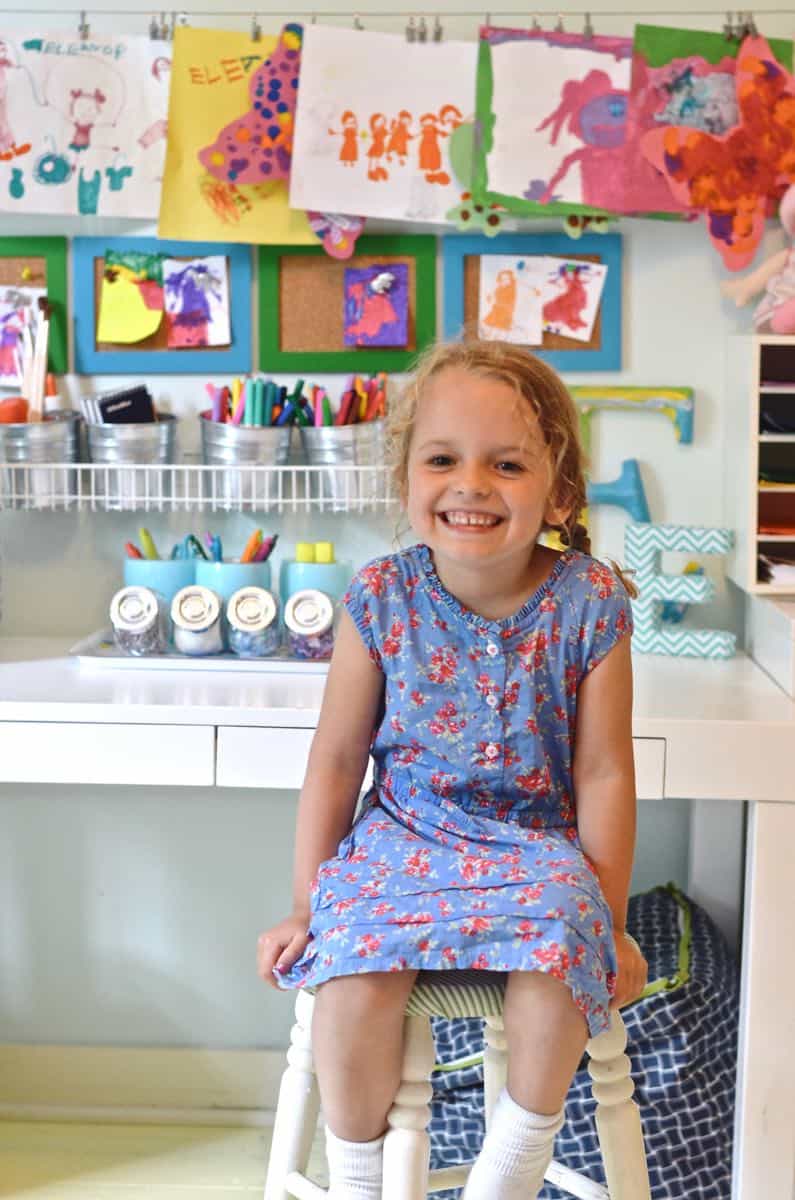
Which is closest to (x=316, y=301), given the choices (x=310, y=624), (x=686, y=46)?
(x=310, y=624)

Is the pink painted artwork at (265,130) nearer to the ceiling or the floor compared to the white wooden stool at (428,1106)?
nearer to the ceiling

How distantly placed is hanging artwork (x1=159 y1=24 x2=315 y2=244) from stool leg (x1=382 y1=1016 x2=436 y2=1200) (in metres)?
1.27

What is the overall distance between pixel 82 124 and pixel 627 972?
1481mm

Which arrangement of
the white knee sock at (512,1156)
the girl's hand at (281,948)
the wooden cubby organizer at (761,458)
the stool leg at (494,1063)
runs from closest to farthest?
1. the white knee sock at (512,1156)
2. the girl's hand at (281,948)
3. the stool leg at (494,1063)
4. the wooden cubby organizer at (761,458)

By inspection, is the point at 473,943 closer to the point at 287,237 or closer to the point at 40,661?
the point at 40,661

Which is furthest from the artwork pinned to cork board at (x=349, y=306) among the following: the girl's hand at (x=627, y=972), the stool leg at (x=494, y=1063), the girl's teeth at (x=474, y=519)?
the girl's hand at (x=627, y=972)

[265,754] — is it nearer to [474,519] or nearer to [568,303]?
[474,519]

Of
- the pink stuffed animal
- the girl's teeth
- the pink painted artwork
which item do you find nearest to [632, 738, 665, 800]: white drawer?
the girl's teeth

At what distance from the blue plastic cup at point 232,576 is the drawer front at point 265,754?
0.32m

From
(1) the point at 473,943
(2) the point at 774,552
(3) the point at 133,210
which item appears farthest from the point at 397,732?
(3) the point at 133,210

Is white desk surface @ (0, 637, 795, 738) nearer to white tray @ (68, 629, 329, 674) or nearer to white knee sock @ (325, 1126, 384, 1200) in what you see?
white tray @ (68, 629, 329, 674)

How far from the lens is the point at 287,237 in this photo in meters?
2.13

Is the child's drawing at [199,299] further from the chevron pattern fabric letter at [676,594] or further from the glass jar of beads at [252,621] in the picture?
the chevron pattern fabric letter at [676,594]

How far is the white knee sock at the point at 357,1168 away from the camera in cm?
120
